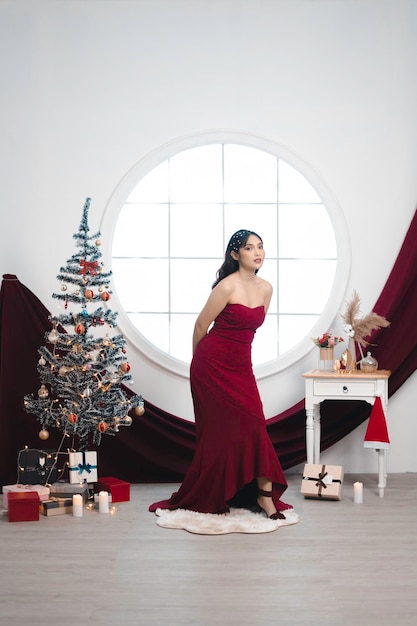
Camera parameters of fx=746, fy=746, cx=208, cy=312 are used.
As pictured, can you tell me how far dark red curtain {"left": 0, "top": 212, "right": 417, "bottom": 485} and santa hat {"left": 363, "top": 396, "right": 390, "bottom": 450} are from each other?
53 cm

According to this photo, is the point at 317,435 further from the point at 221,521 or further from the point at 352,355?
the point at 221,521

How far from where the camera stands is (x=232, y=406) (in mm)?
4137

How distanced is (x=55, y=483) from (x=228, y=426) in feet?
3.95

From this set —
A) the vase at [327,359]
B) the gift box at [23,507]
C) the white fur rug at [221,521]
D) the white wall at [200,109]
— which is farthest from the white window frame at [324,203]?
the gift box at [23,507]

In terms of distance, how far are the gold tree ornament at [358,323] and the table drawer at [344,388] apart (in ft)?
1.06

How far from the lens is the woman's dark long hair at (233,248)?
167 inches

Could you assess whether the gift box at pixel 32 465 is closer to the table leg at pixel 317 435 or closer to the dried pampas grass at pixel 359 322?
the table leg at pixel 317 435

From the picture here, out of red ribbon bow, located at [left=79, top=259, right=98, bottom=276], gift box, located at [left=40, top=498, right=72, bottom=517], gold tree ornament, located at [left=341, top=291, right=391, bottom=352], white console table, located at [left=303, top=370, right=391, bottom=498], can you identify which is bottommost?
gift box, located at [left=40, top=498, right=72, bottom=517]

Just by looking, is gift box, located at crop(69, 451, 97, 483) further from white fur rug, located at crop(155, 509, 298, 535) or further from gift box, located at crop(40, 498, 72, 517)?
white fur rug, located at crop(155, 509, 298, 535)

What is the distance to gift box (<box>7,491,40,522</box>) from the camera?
4.13 m

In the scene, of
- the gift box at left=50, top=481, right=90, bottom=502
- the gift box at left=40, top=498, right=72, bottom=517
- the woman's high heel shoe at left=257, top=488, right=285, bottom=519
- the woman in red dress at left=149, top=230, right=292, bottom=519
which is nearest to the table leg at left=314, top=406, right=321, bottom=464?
the woman in red dress at left=149, top=230, right=292, bottom=519

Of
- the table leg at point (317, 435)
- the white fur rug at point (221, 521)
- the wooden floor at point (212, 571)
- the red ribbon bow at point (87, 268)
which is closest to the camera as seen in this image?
the wooden floor at point (212, 571)

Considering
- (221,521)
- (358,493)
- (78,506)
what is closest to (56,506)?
(78,506)

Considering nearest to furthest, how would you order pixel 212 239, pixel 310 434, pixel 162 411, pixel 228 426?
pixel 228 426 → pixel 310 434 → pixel 162 411 → pixel 212 239
